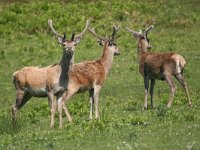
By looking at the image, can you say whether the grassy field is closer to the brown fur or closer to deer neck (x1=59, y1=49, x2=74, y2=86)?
the brown fur

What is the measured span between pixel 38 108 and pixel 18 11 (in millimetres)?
20526

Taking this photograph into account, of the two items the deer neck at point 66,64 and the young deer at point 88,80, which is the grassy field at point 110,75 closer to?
the young deer at point 88,80

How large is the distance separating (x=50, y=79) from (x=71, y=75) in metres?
1.07

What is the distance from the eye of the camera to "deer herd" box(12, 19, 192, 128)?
62.5ft

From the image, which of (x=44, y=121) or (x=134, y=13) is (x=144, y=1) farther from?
(x=44, y=121)

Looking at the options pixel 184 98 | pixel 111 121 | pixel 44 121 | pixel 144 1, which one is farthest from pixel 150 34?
pixel 111 121

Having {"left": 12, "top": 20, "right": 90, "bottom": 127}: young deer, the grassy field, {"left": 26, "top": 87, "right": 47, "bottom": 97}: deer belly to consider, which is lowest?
the grassy field

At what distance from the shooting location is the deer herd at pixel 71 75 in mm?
19047

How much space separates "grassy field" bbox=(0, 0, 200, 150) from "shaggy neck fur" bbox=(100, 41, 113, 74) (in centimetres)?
133

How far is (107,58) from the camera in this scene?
21.5m

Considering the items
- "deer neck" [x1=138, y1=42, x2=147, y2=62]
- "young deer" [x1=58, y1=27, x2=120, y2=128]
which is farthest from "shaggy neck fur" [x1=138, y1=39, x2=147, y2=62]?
"young deer" [x1=58, y1=27, x2=120, y2=128]

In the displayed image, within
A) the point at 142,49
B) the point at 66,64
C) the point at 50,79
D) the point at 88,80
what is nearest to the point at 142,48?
the point at 142,49

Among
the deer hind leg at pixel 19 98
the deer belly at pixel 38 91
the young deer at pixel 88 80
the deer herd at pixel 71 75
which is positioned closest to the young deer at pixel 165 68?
the deer herd at pixel 71 75

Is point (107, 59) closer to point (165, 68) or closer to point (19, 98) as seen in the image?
point (165, 68)
